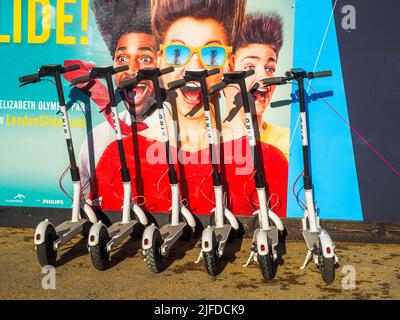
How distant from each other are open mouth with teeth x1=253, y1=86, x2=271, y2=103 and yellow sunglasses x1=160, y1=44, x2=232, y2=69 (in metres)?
0.49

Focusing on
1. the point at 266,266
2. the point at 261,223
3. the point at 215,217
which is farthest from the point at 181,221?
the point at 266,266

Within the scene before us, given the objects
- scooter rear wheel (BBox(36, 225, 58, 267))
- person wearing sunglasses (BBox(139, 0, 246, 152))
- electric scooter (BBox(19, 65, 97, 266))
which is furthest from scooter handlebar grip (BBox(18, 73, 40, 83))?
scooter rear wheel (BBox(36, 225, 58, 267))

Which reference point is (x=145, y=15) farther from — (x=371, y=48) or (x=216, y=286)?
(x=216, y=286)

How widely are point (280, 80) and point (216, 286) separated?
2053 millimetres

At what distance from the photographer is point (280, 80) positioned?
6617mm

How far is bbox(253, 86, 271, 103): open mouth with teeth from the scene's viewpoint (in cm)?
747

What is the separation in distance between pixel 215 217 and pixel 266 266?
1.04 m

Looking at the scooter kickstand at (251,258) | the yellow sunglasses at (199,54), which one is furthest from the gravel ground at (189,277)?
the yellow sunglasses at (199,54)

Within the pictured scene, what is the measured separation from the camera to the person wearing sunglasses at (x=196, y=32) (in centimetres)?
742

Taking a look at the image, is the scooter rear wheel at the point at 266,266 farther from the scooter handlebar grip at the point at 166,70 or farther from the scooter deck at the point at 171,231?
the scooter handlebar grip at the point at 166,70

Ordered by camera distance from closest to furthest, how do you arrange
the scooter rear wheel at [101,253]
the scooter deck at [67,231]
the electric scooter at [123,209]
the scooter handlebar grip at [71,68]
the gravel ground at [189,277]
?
the gravel ground at [189,277]
the scooter rear wheel at [101,253]
the electric scooter at [123,209]
the scooter deck at [67,231]
the scooter handlebar grip at [71,68]

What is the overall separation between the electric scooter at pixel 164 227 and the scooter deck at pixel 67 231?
84 cm

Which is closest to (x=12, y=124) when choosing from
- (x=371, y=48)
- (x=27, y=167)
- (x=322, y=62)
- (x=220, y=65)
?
(x=27, y=167)

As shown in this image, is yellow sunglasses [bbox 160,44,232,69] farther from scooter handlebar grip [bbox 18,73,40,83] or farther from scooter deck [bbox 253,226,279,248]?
scooter deck [bbox 253,226,279,248]
